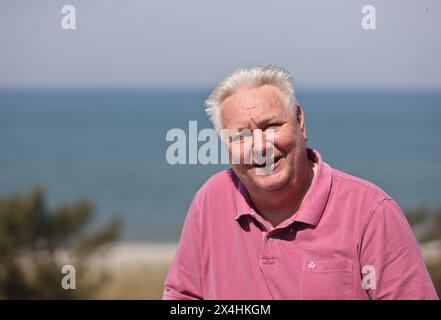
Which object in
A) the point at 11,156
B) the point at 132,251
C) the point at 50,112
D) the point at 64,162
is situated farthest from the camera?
the point at 50,112

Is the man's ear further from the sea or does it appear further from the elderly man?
the sea

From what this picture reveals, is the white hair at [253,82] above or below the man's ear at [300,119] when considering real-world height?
above

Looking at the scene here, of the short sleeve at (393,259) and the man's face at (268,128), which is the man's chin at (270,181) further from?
the short sleeve at (393,259)

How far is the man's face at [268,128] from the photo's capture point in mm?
2084

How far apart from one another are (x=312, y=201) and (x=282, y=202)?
4.0 inches

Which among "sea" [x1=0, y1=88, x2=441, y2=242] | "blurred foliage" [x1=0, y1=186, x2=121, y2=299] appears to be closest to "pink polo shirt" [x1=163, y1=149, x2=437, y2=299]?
"blurred foliage" [x1=0, y1=186, x2=121, y2=299]

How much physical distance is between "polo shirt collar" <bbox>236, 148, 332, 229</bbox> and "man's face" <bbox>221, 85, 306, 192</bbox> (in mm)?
68

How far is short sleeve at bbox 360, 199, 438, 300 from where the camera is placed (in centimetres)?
197

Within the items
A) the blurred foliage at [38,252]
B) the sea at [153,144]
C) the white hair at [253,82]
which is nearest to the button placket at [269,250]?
the white hair at [253,82]

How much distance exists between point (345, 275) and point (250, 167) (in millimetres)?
408

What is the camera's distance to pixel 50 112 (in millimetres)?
22156

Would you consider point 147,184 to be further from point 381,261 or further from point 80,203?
point 381,261

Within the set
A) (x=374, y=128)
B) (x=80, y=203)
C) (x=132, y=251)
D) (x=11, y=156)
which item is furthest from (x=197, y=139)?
(x=374, y=128)

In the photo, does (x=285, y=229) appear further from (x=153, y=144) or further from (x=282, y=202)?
(x=153, y=144)
